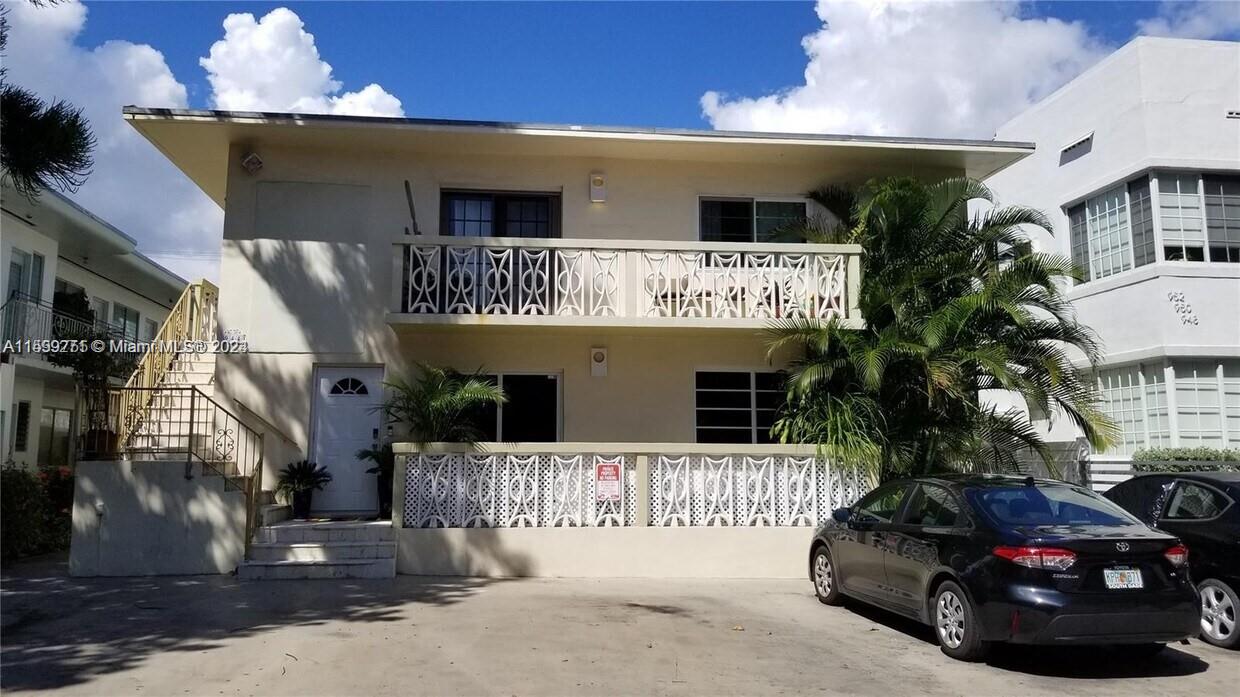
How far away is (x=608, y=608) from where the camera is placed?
920cm

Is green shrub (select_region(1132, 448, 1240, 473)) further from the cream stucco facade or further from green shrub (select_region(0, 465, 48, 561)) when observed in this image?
green shrub (select_region(0, 465, 48, 561))

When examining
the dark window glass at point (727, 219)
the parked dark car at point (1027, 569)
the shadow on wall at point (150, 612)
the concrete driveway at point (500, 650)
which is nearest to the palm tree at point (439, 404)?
the shadow on wall at point (150, 612)

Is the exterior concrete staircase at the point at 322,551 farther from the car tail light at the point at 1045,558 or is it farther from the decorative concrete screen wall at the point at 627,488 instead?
the car tail light at the point at 1045,558

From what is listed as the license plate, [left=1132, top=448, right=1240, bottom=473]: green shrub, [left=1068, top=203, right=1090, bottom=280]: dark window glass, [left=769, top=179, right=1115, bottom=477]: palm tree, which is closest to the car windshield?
the license plate

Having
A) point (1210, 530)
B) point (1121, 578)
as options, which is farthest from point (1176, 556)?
point (1210, 530)

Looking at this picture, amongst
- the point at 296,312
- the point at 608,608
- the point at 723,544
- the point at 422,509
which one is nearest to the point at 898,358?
the point at 723,544

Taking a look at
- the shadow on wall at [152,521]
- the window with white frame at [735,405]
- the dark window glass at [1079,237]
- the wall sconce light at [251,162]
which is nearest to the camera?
the shadow on wall at [152,521]

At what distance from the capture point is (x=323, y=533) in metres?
11.2

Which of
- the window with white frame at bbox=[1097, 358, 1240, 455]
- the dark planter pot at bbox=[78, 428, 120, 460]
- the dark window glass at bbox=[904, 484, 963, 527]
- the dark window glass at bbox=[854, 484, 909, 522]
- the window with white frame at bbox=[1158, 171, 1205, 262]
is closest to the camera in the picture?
the dark window glass at bbox=[904, 484, 963, 527]

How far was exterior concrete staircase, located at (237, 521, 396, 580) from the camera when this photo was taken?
1069 centimetres

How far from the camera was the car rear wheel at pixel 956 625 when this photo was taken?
6.86 metres

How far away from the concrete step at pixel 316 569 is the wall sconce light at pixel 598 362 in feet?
14.2

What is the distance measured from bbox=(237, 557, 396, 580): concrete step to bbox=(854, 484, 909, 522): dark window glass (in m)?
5.90

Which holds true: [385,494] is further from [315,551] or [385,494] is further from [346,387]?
[346,387]
